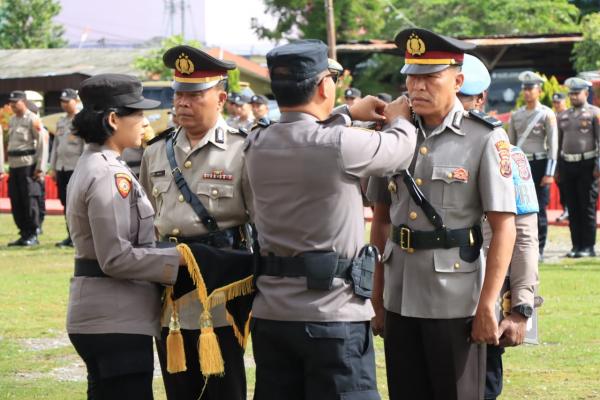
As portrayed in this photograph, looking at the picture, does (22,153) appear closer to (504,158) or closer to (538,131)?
(538,131)

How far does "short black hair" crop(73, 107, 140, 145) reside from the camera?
515cm

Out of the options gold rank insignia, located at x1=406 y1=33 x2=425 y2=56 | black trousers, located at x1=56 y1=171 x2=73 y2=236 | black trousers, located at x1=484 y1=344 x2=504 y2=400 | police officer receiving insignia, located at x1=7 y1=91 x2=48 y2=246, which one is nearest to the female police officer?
gold rank insignia, located at x1=406 y1=33 x2=425 y2=56

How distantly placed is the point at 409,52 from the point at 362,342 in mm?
1243

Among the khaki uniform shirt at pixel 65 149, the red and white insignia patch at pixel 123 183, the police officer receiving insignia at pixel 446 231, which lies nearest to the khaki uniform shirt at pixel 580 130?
the khaki uniform shirt at pixel 65 149

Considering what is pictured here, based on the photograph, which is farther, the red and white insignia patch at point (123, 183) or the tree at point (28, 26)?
the tree at point (28, 26)

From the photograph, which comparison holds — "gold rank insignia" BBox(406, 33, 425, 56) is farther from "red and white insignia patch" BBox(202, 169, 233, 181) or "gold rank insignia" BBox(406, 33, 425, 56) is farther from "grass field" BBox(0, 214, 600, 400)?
"grass field" BBox(0, 214, 600, 400)

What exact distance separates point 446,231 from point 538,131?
31.8 feet

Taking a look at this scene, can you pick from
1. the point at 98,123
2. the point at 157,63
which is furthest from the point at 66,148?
the point at 157,63

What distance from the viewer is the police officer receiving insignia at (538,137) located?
1430cm

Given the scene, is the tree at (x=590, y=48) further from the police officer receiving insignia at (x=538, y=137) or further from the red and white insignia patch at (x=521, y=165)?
the red and white insignia patch at (x=521, y=165)

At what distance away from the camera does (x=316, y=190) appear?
4562 mm

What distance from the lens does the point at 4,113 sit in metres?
30.6

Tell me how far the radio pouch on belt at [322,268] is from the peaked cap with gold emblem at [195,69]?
148 cm

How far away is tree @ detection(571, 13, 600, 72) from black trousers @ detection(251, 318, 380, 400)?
2833cm
